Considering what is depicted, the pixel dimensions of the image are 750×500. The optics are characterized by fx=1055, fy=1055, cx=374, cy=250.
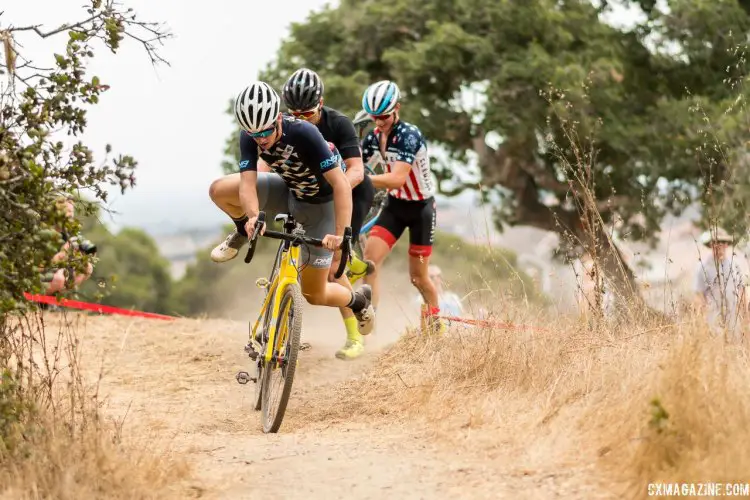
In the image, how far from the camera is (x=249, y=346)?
289 inches

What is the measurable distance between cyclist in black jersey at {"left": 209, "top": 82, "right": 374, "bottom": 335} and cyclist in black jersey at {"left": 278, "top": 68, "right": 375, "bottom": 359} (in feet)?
1.24

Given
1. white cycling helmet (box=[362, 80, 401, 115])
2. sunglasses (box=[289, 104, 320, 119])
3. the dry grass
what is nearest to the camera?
the dry grass

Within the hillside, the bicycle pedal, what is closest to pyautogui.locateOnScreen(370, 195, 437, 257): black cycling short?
the hillside

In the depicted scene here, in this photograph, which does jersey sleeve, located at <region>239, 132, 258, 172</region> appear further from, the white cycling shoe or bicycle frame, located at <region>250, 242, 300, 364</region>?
the white cycling shoe

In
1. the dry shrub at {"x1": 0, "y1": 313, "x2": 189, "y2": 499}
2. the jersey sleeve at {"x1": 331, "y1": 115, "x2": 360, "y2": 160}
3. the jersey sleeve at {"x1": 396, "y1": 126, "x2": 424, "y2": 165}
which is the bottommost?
the dry shrub at {"x1": 0, "y1": 313, "x2": 189, "y2": 499}

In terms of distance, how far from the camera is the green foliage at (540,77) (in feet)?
68.9

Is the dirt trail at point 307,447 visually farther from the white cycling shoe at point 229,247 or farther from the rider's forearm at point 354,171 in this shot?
the rider's forearm at point 354,171

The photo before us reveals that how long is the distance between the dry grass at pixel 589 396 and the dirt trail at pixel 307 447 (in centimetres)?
15

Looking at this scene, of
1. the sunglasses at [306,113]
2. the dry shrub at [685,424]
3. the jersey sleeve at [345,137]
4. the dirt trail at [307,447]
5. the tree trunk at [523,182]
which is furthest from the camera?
the tree trunk at [523,182]

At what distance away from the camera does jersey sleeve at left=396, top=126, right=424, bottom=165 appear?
30.2 feet

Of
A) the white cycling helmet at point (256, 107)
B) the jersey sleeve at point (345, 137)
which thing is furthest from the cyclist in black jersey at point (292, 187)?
the jersey sleeve at point (345, 137)

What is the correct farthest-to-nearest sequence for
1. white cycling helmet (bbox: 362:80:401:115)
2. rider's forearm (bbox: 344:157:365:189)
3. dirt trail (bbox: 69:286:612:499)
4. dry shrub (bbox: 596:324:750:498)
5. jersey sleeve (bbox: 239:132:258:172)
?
white cycling helmet (bbox: 362:80:401:115), rider's forearm (bbox: 344:157:365:189), jersey sleeve (bbox: 239:132:258:172), dirt trail (bbox: 69:286:612:499), dry shrub (bbox: 596:324:750:498)

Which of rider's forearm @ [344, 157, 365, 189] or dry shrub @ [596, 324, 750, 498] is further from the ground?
rider's forearm @ [344, 157, 365, 189]

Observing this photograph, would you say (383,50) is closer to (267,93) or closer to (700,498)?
(267,93)
